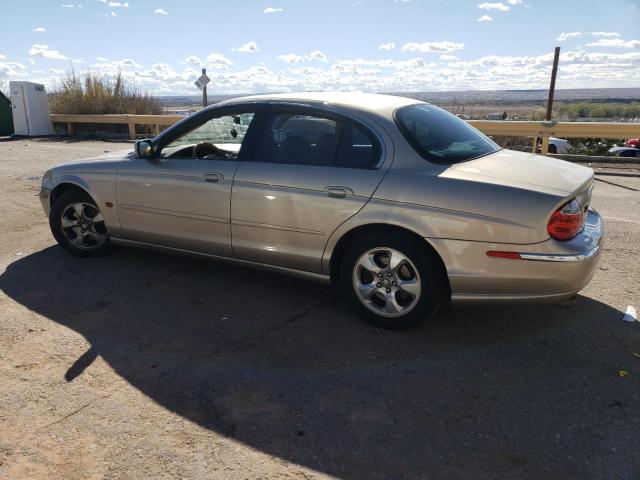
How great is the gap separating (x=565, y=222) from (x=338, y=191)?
58.0 inches

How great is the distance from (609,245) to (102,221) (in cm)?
518

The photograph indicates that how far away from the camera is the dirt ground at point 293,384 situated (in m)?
2.60

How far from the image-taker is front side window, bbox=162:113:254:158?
4586 millimetres

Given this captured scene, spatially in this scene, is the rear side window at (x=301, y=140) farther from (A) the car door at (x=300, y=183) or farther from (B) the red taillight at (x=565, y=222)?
(B) the red taillight at (x=565, y=222)

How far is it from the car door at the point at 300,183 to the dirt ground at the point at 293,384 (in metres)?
0.50

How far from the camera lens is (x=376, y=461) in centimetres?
258

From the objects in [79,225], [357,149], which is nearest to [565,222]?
[357,149]

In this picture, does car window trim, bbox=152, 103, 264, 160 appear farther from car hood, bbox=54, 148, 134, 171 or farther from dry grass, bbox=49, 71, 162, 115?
dry grass, bbox=49, 71, 162, 115

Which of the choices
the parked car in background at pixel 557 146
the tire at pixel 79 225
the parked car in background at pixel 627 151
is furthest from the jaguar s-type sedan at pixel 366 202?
the parked car in background at pixel 627 151

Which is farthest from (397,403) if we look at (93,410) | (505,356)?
(93,410)

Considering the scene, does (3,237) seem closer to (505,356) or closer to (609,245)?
(505,356)

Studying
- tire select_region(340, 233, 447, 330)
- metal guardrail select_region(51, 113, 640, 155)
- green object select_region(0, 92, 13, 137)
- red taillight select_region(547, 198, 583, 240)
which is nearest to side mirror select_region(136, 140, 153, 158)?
tire select_region(340, 233, 447, 330)

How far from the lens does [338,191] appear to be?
388cm

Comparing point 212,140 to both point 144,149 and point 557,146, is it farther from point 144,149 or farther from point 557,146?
point 557,146
